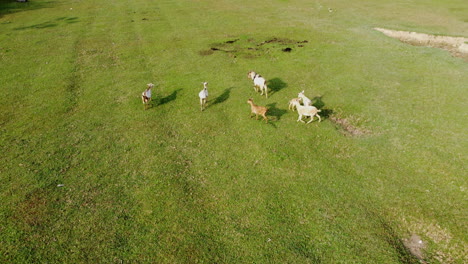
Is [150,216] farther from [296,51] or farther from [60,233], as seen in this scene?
[296,51]

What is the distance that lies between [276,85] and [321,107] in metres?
4.86

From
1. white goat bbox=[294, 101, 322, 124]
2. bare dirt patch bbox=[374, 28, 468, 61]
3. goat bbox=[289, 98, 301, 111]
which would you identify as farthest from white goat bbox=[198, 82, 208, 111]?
bare dirt patch bbox=[374, 28, 468, 61]

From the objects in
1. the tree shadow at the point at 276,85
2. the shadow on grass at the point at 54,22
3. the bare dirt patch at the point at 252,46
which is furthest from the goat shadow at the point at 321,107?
the shadow on grass at the point at 54,22

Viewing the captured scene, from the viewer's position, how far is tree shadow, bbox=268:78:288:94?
22.5m

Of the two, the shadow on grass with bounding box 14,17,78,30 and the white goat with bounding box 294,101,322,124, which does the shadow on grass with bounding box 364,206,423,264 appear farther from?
the shadow on grass with bounding box 14,17,78,30

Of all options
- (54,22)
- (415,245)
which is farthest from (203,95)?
(54,22)

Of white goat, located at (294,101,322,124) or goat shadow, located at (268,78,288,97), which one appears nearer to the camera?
white goat, located at (294,101,322,124)

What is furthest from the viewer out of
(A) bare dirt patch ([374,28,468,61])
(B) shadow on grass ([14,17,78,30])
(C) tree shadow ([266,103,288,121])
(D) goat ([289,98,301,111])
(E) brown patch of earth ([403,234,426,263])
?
(B) shadow on grass ([14,17,78,30])

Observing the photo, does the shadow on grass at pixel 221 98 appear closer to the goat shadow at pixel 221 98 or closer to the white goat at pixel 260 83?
the goat shadow at pixel 221 98

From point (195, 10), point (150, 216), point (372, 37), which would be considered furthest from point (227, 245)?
point (195, 10)

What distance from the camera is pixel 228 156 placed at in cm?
1536

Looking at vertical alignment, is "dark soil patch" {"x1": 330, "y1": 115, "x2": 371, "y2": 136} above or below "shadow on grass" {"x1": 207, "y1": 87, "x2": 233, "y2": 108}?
below

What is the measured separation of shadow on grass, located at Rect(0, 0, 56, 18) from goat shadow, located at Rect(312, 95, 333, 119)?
182ft

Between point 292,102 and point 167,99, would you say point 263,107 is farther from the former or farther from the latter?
point 167,99
